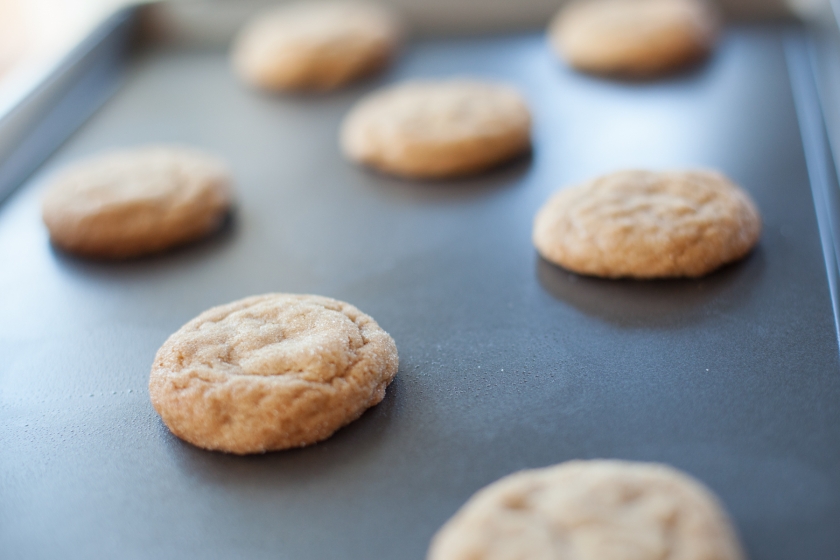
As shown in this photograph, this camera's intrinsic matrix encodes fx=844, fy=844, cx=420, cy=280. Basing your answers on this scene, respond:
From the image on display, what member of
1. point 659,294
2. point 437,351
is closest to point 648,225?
point 659,294

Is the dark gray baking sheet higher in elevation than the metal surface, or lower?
lower

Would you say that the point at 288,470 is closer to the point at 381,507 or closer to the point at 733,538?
the point at 381,507

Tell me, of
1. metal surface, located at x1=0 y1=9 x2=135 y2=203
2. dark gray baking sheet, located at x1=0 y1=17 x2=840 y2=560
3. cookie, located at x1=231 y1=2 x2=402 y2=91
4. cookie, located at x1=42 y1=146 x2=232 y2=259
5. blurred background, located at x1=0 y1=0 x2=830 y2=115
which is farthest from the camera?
blurred background, located at x1=0 y1=0 x2=830 y2=115

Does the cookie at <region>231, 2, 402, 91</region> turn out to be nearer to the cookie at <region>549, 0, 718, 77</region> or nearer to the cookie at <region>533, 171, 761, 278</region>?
the cookie at <region>549, 0, 718, 77</region>

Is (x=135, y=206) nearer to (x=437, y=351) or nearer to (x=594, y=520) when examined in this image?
(x=437, y=351)

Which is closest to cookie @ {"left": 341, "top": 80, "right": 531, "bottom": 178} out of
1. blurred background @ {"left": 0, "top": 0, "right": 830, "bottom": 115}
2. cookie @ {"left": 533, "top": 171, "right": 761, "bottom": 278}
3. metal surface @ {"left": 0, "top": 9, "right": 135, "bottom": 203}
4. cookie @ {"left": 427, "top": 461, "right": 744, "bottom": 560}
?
cookie @ {"left": 533, "top": 171, "right": 761, "bottom": 278}

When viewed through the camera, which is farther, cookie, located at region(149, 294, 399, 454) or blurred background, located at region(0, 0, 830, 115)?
blurred background, located at region(0, 0, 830, 115)

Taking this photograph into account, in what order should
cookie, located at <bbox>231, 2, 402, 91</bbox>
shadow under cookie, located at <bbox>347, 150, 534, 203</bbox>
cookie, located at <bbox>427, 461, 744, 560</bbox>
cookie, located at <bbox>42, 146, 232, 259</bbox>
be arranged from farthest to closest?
cookie, located at <bbox>231, 2, 402, 91</bbox>
shadow under cookie, located at <bbox>347, 150, 534, 203</bbox>
cookie, located at <bbox>42, 146, 232, 259</bbox>
cookie, located at <bbox>427, 461, 744, 560</bbox>
